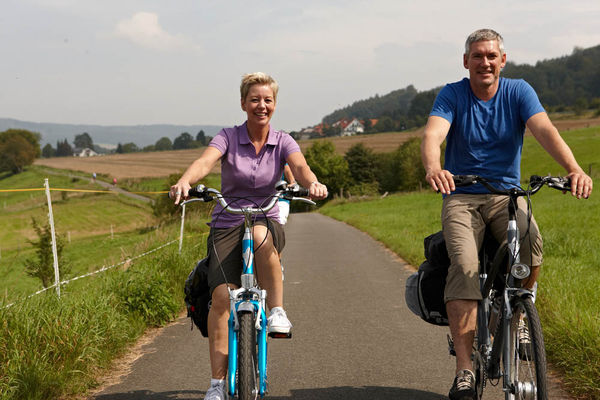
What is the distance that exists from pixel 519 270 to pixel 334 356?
96.5 inches

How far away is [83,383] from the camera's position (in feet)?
14.5

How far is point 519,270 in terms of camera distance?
10.4 ft

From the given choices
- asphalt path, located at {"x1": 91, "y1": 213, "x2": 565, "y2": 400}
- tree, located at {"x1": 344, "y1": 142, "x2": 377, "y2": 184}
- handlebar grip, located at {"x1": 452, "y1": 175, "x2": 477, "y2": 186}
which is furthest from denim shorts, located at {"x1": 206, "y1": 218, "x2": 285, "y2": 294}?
tree, located at {"x1": 344, "y1": 142, "x2": 377, "y2": 184}

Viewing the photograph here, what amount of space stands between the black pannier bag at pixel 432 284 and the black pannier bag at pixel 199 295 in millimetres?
1324

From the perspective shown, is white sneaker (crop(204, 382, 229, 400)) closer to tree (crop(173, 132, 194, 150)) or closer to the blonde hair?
the blonde hair

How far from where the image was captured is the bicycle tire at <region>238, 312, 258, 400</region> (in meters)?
3.25

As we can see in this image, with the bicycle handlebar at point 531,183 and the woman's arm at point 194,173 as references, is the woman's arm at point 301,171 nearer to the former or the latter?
the woman's arm at point 194,173

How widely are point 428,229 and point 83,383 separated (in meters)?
15.0

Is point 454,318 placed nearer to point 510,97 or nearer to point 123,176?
point 510,97

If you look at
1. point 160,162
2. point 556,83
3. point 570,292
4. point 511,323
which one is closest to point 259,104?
point 511,323

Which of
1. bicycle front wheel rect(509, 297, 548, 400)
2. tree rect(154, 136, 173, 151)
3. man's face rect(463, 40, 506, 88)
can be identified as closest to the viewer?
bicycle front wheel rect(509, 297, 548, 400)

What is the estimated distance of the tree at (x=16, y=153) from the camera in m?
122

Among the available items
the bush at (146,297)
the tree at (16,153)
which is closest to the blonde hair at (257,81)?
the bush at (146,297)

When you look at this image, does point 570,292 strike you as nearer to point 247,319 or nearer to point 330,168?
point 247,319
